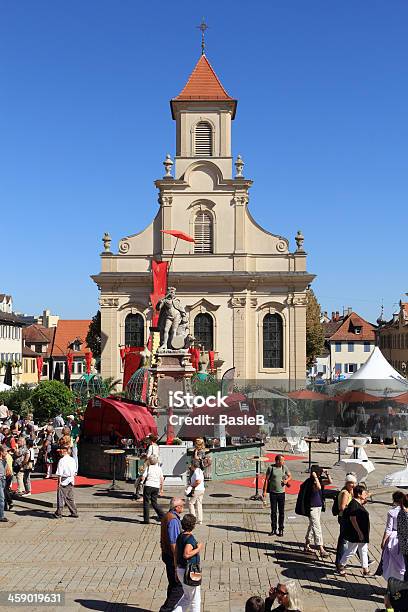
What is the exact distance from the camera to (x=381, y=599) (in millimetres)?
10484

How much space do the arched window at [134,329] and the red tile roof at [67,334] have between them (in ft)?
135

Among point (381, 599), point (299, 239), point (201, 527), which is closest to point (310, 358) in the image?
point (299, 239)

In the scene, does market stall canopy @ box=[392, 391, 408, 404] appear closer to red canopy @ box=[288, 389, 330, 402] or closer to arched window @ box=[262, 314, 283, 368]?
red canopy @ box=[288, 389, 330, 402]

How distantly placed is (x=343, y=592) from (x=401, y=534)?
5.48 ft

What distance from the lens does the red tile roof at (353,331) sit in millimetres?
85375

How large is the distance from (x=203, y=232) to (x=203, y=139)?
21.2 ft

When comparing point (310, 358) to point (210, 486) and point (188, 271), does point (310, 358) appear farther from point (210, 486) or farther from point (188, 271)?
point (210, 486)

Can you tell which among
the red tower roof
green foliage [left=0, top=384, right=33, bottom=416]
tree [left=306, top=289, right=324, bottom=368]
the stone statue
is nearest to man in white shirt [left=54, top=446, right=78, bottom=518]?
the stone statue

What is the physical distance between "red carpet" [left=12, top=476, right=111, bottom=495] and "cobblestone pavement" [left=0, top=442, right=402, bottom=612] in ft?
7.86

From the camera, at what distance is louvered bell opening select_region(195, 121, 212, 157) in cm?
5144

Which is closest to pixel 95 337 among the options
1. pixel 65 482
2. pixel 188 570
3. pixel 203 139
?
pixel 203 139

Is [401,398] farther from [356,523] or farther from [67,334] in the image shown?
[67,334]

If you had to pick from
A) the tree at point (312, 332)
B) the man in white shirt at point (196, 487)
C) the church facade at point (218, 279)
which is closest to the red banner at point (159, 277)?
the church facade at point (218, 279)

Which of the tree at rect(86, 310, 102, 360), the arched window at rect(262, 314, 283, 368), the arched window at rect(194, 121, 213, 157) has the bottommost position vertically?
the arched window at rect(262, 314, 283, 368)
